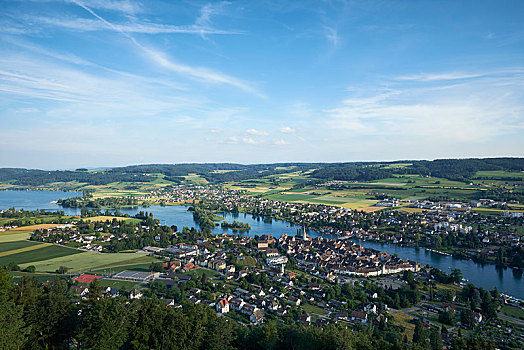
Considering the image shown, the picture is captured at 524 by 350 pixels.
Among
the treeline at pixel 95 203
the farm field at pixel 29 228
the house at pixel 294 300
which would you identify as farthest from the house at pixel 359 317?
Result: the treeline at pixel 95 203

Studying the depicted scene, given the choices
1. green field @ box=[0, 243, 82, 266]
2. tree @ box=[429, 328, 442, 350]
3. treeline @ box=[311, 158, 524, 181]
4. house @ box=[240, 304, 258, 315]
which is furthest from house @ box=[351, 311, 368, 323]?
treeline @ box=[311, 158, 524, 181]

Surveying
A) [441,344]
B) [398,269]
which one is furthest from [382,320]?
[398,269]

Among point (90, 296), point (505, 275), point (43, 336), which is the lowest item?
point (505, 275)

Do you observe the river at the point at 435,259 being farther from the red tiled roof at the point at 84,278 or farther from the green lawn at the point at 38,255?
the red tiled roof at the point at 84,278

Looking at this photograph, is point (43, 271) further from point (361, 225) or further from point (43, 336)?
point (361, 225)

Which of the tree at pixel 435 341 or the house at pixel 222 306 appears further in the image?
the house at pixel 222 306
